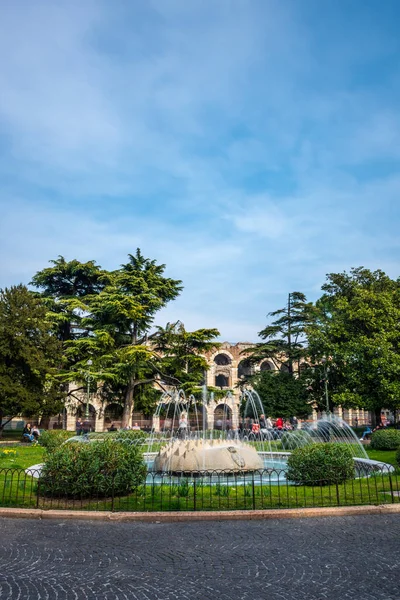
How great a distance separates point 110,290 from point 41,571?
26.4 meters

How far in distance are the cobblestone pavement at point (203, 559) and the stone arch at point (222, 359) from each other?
43.6 metres

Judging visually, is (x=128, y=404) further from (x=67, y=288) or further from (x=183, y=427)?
(x=67, y=288)

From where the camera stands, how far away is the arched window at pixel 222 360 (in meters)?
51.4

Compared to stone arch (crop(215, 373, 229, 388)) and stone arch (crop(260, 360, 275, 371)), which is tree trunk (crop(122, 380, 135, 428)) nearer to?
stone arch (crop(215, 373, 229, 388))

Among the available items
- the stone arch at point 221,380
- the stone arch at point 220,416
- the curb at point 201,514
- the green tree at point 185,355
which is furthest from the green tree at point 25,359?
the stone arch at point 220,416

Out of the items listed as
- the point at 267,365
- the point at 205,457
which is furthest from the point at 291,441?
the point at 267,365

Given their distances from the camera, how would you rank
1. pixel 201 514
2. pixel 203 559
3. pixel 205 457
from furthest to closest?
1. pixel 205 457
2. pixel 201 514
3. pixel 203 559

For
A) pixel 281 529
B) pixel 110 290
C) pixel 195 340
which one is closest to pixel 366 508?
pixel 281 529

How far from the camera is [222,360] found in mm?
51625

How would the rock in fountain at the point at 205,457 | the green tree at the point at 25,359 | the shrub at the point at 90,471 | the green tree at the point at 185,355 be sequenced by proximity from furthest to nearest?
the green tree at the point at 185,355, the green tree at the point at 25,359, the rock in fountain at the point at 205,457, the shrub at the point at 90,471

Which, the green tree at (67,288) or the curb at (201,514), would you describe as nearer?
the curb at (201,514)

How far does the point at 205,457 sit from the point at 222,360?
40.5m

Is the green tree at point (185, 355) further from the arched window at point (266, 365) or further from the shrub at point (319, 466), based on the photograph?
the arched window at point (266, 365)

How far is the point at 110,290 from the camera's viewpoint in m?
31.1
